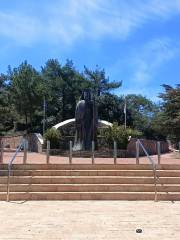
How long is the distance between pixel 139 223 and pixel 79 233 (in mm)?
1762

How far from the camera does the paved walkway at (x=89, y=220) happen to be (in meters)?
9.97

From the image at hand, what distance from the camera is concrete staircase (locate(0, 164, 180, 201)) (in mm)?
15711

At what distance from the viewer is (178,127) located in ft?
123

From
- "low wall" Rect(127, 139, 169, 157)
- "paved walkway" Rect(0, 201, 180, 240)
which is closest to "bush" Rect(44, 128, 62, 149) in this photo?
"low wall" Rect(127, 139, 169, 157)

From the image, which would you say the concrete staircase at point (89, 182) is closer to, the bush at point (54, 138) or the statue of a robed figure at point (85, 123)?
the statue of a robed figure at point (85, 123)

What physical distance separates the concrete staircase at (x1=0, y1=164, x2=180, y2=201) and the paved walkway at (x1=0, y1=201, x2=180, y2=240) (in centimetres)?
59

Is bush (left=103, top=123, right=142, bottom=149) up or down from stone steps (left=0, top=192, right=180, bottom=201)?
up

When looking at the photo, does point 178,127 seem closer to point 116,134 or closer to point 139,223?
point 116,134

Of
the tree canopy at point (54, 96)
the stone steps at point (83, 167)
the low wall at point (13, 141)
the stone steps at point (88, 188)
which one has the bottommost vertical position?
the stone steps at point (88, 188)

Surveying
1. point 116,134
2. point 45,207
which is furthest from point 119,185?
point 116,134

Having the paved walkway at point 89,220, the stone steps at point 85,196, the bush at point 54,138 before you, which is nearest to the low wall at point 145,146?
the bush at point 54,138

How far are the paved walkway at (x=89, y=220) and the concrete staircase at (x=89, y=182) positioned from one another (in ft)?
1.95

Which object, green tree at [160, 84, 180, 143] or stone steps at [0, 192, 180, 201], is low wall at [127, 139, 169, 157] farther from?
stone steps at [0, 192, 180, 201]

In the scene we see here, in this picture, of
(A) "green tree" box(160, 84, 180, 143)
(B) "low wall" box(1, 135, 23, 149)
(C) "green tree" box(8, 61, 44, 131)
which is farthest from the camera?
(C) "green tree" box(8, 61, 44, 131)
